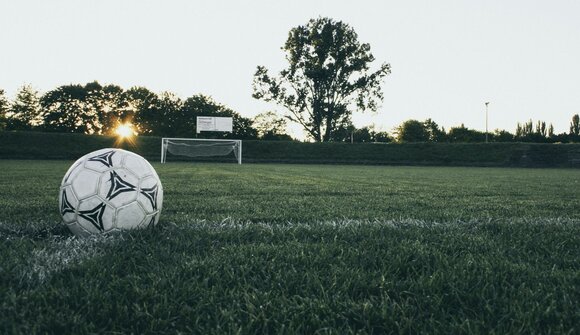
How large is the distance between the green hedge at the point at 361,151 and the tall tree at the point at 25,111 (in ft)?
101

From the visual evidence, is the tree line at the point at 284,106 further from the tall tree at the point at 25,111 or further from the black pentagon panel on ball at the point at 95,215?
the black pentagon panel on ball at the point at 95,215

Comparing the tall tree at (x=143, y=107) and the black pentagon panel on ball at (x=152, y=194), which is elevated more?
the tall tree at (x=143, y=107)

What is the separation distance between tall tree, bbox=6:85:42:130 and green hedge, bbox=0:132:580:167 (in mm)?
30672

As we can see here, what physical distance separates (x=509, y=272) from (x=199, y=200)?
350 cm

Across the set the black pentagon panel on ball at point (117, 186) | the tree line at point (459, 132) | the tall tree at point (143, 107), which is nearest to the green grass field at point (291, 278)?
the black pentagon panel on ball at point (117, 186)

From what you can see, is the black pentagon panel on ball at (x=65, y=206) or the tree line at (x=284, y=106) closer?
the black pentagon panel on ball at (x=65, y=206)

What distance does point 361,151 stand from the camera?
28531 mm

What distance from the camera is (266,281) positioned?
1642 mm

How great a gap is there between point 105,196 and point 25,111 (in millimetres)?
58172

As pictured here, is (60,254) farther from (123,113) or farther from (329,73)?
(123,113)

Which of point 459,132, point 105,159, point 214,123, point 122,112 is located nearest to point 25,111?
point 122,112

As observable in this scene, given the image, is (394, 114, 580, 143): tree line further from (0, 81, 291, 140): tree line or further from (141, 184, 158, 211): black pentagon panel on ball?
(141, 184, 158, 211): black pentagon panel on ball

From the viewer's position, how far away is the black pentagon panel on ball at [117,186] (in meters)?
2.35

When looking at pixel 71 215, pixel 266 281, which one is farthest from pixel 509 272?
pixel 71 215
